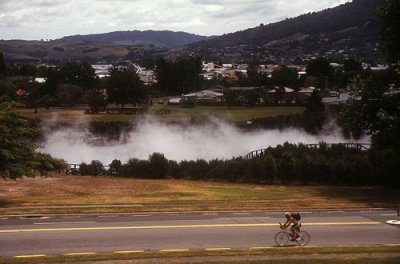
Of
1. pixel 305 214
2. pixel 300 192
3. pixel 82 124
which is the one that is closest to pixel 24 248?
pixel 305 214

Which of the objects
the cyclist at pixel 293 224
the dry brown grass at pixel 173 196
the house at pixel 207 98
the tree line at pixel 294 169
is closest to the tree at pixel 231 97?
the house at pixel 207 98

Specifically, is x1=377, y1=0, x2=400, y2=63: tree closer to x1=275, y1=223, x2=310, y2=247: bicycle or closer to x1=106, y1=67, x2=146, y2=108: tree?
x1=275, y1=223, x2=310, y2=247: bicycle

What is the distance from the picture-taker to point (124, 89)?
89500 mm

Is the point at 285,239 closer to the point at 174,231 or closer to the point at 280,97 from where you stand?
the point at 174,231

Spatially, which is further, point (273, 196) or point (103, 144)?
point (103, 144)

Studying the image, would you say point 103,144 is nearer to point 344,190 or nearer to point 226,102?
point 226,102

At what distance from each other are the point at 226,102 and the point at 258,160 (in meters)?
63.5

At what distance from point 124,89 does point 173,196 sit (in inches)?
2488

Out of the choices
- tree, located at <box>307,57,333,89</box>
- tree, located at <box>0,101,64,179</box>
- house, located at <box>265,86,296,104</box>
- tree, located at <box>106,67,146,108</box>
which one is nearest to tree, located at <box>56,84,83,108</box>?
tree, located at <box>106,67,146,108</box>

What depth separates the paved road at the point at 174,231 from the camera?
62.1 feet

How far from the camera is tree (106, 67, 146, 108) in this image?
292 feet

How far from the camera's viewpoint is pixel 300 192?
97.5ft

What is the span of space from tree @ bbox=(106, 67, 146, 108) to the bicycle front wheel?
235 feet

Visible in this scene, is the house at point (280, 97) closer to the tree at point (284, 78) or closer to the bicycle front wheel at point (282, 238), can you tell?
the tree at point (284, 78)
